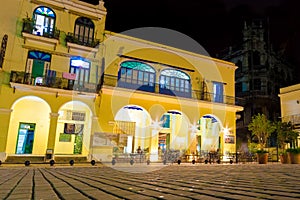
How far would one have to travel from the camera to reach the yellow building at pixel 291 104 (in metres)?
23.5

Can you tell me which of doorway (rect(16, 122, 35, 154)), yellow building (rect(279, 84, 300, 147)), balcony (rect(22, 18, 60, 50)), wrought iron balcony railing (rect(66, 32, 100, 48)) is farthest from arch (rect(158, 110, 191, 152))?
yellow building (rect(279, 84, 300, 147))

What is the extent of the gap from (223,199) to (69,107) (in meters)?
15.4

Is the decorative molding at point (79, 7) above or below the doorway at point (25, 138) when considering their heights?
above

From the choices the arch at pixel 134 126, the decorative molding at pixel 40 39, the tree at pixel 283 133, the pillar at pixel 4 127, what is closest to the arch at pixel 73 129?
the arch at pixel 134 126

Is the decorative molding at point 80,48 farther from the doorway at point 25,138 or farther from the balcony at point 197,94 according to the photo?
the doorway at point 25,138

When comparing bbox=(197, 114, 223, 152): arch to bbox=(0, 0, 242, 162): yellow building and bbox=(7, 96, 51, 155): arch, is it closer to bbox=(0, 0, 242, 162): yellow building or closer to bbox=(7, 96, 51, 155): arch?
bbox=(0, 0, 242, 162): yellow building

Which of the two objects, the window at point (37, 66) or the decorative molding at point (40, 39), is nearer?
the decorative molding at point (40, 39)

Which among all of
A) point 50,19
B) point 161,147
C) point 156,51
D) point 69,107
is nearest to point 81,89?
point 69,107

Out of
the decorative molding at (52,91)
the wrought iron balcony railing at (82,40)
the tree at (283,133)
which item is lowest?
the tree at (283,133)

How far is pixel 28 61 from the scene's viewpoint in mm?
15086

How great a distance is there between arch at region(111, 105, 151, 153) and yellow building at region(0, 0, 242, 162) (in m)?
0.08

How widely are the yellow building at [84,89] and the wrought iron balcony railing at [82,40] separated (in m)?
0.07

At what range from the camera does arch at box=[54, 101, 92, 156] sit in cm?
1620

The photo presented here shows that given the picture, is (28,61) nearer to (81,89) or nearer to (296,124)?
Answer: (81,89)
